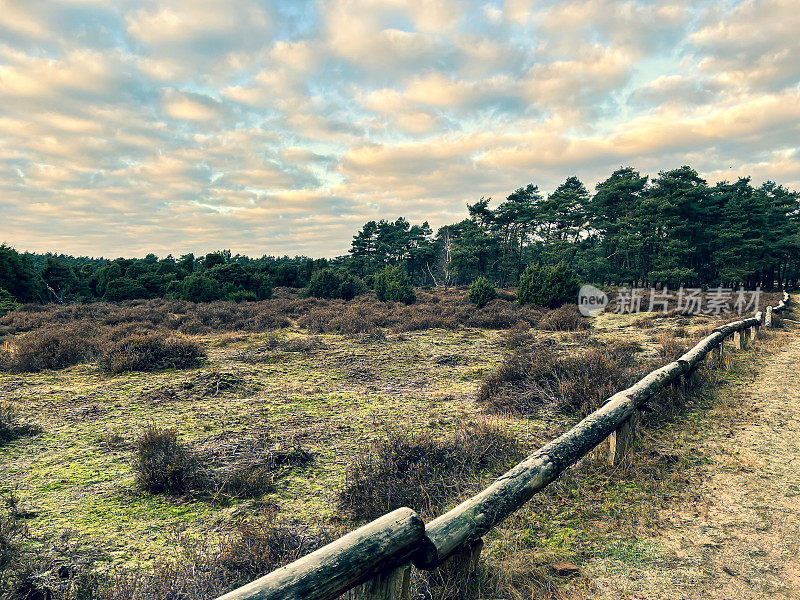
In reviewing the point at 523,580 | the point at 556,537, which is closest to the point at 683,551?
the point at 556,537

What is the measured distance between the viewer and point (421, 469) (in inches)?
159

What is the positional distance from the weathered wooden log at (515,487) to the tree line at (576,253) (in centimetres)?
2321

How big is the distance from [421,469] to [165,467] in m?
2.86

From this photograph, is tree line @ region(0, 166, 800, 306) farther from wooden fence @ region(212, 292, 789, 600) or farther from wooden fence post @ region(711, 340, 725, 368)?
wooden fence @ region(212, 292, 789, 600)

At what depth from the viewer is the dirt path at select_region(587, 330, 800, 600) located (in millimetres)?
2646

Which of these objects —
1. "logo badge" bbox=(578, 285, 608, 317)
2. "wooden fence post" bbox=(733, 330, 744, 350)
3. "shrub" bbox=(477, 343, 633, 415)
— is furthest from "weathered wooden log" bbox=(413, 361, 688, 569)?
"logo badge" bbox=(578, 285, 608, 317)

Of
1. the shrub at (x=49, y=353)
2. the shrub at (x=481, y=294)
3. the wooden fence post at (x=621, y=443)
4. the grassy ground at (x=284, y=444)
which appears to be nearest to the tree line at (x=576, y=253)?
the shrub at (x=481, y=294)

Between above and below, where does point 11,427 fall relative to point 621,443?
below

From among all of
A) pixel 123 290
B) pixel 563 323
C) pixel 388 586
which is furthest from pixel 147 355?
pixel 123 290

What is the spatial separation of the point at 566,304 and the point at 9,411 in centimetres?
2074

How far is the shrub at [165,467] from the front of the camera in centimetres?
419

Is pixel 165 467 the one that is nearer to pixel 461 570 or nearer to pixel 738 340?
pixel 461 570

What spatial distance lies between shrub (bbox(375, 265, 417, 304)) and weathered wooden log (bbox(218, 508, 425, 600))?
23.6m

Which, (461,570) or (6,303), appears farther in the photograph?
(6,303)
